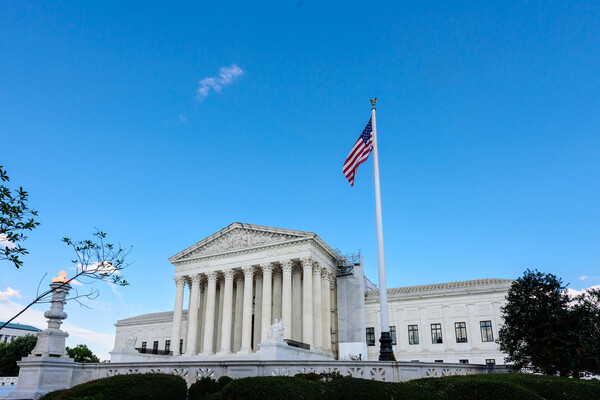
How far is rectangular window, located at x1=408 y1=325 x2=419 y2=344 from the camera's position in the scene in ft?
165

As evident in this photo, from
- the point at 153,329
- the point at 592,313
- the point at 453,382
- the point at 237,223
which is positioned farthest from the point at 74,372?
the point at 153,329

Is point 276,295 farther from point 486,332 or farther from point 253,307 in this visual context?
point 486,332

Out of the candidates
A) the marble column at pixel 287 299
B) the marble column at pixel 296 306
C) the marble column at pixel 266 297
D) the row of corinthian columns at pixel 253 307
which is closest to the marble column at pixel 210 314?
the row of corinthian columns at pixel 253 307

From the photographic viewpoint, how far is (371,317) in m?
53.5

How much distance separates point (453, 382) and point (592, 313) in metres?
18.9

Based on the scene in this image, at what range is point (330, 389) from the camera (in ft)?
34.7

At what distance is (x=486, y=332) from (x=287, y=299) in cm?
2166

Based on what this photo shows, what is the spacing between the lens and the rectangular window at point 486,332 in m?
46.5

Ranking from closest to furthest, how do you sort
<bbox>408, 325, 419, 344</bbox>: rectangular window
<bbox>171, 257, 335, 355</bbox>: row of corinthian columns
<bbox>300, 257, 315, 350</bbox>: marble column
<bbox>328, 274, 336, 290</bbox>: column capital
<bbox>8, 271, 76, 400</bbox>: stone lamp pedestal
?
<bbox>8, 271, 76, 400</bbox>: stone lamp pedestal → <bbox>300, 257, 315, 350</bbox>: marble column → <bbox>171, 257, 335, 355</bbox>: row of corinthian columns → <bbox>408, 325, 419, 344</bbox>: rectangular window → <bbox>328, 274, 336, 290</bbox>: column capital

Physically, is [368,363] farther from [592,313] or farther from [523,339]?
[592,313]

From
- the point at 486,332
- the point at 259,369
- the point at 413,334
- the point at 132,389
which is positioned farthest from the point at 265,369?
the point at 413,334

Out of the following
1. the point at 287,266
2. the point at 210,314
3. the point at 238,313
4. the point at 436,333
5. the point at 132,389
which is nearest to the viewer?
the point at 132,389

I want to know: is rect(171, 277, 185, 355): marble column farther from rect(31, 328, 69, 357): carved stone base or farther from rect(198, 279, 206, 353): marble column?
rect(31, 328, 69, 357): carved stone base

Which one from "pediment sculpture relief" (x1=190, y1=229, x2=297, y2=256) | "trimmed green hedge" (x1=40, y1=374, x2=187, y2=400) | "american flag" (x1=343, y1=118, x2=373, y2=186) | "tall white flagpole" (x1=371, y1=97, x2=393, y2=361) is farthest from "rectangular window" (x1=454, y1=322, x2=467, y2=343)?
"trimmed green hedge" (x1=40, y1=374, x2=187, y2=400)
